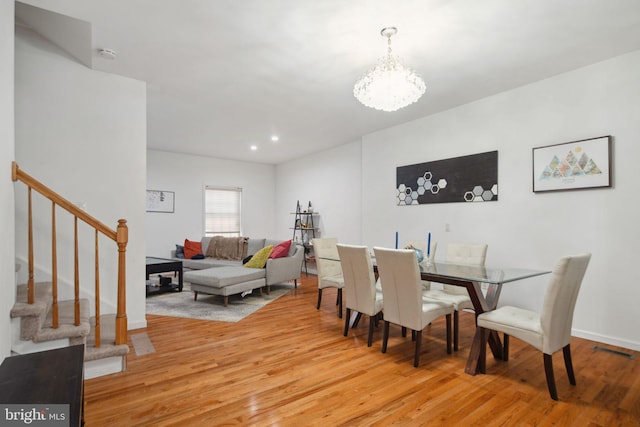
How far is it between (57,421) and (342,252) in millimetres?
2495

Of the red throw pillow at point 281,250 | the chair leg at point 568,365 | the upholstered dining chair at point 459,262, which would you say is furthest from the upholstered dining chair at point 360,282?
the red throw pillow at point 281,250

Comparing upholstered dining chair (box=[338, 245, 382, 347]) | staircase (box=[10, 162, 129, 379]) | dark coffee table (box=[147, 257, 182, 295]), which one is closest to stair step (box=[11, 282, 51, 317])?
staircase (box=[10, 162, 129, 379])

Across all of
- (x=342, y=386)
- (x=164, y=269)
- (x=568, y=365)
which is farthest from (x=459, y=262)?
(x=164, y=269)

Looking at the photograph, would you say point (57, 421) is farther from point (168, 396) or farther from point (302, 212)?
point (302, 212)

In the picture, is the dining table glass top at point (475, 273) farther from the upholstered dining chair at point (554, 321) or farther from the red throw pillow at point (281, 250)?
the red throw pillow at point (281, 250)

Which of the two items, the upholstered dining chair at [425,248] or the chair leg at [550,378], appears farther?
the upholstered dining chair at [425,248]

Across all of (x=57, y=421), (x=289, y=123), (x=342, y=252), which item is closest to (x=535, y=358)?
(x=342, y=252)

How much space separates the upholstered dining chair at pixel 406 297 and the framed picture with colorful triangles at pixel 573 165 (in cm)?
177

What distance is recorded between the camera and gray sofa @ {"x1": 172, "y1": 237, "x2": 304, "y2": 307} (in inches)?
177

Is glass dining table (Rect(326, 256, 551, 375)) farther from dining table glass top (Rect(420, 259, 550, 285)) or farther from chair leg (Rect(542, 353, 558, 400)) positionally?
chair leg (Rect(542, 353, 558, 400))

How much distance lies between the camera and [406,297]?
2.74 m

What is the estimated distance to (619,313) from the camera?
3080 millimetres

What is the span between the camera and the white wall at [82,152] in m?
3.04

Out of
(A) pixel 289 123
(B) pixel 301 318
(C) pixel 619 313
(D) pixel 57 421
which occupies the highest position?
(A) pixel 289 123
